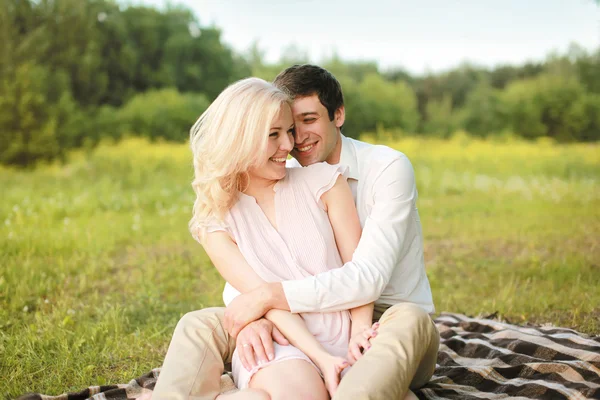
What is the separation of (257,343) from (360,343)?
424 mm

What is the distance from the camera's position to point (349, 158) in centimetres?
330

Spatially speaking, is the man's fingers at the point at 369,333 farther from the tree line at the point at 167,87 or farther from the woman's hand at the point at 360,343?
the tree line at the point at 167,87

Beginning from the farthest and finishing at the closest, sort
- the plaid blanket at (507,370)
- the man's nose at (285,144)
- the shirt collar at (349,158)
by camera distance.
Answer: the shirt collar at (349,158) < the plaid blanket at (507,370) < the man's nose at (285,144)

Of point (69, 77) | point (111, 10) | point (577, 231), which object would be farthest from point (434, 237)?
point (111, 10)

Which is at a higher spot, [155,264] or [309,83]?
[309,83]

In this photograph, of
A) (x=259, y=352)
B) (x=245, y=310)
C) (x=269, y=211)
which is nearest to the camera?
(x=259, y=352)

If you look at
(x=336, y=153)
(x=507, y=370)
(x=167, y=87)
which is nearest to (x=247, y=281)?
(x=336, y=153)

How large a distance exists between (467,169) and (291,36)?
21.3 ft

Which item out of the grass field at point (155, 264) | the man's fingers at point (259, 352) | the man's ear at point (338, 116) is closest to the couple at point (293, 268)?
the man's fingers at point (259, 352)

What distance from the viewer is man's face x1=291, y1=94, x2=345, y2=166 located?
10.8ft

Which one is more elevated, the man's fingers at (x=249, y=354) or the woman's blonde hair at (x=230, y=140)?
the woman's blonde hair at (x=230, y=140)

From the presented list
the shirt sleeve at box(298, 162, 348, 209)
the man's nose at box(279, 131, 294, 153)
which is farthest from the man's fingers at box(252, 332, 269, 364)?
the man's nose at box(279, 131, 294, 153)

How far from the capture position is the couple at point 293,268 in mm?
2463

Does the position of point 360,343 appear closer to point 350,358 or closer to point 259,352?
point 350,358
